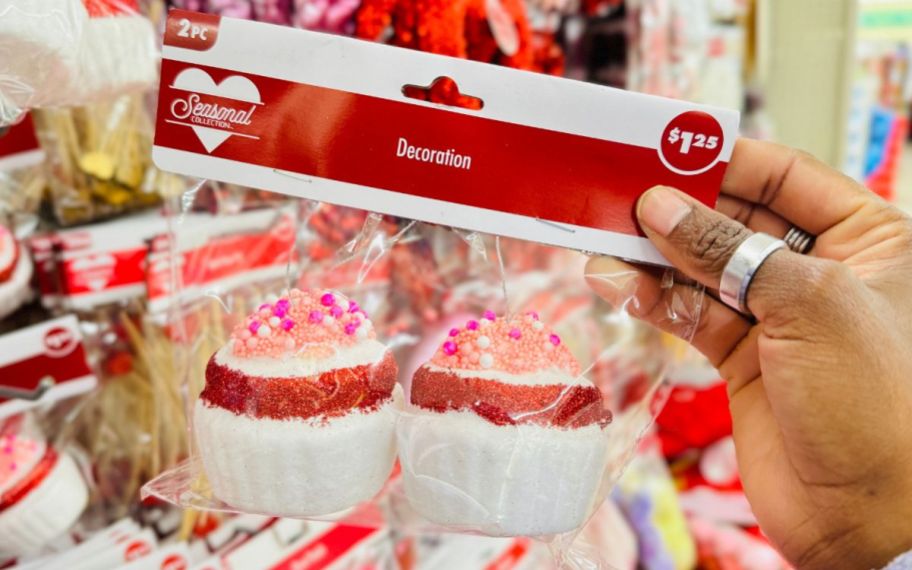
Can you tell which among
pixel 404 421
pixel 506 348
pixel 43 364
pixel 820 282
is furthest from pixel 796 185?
pixel 43 364

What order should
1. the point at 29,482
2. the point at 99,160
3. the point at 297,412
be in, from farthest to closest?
the point at 99,160 → the point at 29,482 → the point at 297,412

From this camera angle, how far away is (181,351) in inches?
38.3

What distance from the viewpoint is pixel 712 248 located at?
745 millimetres

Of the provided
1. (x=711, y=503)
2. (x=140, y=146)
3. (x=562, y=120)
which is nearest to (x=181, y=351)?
(x=140, y=146)

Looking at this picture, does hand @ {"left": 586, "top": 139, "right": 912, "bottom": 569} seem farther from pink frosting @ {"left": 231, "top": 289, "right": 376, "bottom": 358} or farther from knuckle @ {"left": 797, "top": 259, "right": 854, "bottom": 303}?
pink frosting @ {"left": 231, "top": 289, "right": 376, "bottom": 358}

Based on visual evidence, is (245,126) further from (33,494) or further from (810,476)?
(810,476)

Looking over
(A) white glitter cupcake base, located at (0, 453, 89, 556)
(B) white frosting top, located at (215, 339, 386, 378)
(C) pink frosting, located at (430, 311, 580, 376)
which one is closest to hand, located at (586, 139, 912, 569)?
(C) pink frosting, located at (430, 311, 580, 376)

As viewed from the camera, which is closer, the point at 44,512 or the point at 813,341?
the point at 813,341

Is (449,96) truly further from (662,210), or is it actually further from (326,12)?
(326,12)

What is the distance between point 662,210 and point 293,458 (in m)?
0.40

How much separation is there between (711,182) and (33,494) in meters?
0.79

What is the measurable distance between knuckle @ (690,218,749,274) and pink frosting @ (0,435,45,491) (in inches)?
29.2

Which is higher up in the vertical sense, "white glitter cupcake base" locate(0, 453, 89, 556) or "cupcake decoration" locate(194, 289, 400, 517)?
"cupcake decoration" locate(194, 289, 400, 517)

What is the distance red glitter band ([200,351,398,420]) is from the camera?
2.29ft
